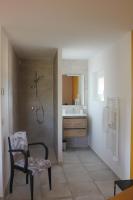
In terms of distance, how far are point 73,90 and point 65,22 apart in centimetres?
324

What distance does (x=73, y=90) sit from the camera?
6020 mm

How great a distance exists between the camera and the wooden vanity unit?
17.6ft

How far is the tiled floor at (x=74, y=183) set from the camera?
3066mm

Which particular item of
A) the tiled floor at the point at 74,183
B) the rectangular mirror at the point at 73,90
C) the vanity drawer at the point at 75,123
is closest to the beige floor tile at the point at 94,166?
the tiled floor at the point at 74,183

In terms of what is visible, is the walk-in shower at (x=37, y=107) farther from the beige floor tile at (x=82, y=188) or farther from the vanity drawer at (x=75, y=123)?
Result: the beige floor tile at (x=82, y=188)

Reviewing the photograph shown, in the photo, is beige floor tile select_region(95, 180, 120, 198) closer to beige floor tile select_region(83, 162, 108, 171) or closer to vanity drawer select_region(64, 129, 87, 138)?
beige floor tile select_region(83, 162, 108, 171)

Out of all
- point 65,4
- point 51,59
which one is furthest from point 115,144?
point 51,59

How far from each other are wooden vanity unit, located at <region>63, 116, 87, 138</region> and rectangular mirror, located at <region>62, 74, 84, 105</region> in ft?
2.31

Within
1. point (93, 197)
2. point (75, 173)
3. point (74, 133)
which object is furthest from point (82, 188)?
point (74, 133)

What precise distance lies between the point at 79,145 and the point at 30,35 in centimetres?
341

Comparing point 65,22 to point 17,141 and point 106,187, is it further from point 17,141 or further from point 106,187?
point 106,187

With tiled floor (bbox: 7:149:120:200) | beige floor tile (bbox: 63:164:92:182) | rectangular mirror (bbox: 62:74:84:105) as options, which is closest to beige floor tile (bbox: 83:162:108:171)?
tiled floor (bbox: 7:149:120:200)

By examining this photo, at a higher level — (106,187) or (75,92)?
(75,92)

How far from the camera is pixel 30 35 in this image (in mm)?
3484
